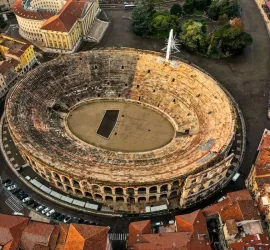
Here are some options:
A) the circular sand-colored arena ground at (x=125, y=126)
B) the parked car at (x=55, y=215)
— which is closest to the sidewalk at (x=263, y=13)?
the circular sand-colored arena ground at (x=125, y=126)

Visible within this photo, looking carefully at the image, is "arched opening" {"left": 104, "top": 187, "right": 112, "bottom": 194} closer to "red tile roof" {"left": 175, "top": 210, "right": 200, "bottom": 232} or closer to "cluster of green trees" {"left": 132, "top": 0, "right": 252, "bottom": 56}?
"red tile roof" {"left": 175, "top": 210, "right": 200, "bottom": 232}

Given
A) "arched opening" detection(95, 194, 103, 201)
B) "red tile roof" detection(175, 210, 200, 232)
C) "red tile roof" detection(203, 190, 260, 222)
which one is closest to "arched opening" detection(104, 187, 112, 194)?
"arched opening" detection(95, 194, 103, 201)

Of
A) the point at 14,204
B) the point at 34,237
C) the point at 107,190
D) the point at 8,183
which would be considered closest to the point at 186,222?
the point at 107,190

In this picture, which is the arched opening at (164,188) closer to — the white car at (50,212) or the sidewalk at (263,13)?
the white car at (50,212)

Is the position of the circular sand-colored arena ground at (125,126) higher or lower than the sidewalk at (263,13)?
lower

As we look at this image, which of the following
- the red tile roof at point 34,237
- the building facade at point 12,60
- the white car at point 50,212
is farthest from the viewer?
the building facade at point 12,60

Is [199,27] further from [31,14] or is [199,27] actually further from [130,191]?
[130,191]

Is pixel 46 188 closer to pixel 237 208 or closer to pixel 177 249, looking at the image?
pixel 177 249
